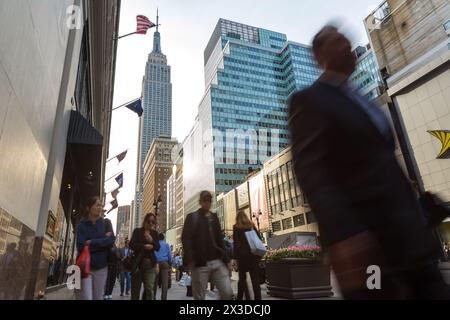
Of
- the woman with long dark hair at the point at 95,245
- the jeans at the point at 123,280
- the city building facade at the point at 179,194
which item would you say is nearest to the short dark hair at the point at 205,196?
the woman with long dark hair at the point at 95,245

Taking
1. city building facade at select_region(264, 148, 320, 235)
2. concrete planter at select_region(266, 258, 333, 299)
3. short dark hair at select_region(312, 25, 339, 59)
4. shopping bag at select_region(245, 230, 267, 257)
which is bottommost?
concrete planter at select_region(266, 258, 333, 299)

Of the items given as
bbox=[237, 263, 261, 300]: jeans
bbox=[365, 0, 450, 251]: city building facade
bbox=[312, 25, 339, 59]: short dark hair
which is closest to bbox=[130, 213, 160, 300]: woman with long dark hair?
bbox=[237, 263, 261, 300]: jeans

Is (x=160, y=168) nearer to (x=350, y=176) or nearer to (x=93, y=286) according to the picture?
(x=93, y=286)

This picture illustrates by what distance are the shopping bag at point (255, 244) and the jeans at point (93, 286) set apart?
2.75m

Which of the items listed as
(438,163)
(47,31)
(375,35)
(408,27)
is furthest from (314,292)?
(375,35)

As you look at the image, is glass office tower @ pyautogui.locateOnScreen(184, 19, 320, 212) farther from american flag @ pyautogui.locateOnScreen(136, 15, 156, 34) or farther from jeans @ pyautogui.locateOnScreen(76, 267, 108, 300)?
jeans @ pyautogui.locateOnScreen(76, 267, 108, 300)

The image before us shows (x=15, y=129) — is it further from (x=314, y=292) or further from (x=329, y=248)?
(x=314, y=292)

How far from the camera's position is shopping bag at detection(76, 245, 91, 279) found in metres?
4.71

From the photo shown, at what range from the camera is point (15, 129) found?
4.79 m

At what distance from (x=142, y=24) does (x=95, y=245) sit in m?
14.7

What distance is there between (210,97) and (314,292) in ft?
275

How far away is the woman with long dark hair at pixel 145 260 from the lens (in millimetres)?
6348

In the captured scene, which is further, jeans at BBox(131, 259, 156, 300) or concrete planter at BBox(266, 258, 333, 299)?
concrete planter at BBox(266, 258, 333, 299)

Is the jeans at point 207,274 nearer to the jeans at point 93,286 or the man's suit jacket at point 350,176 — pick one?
the jeans at point 93,286
